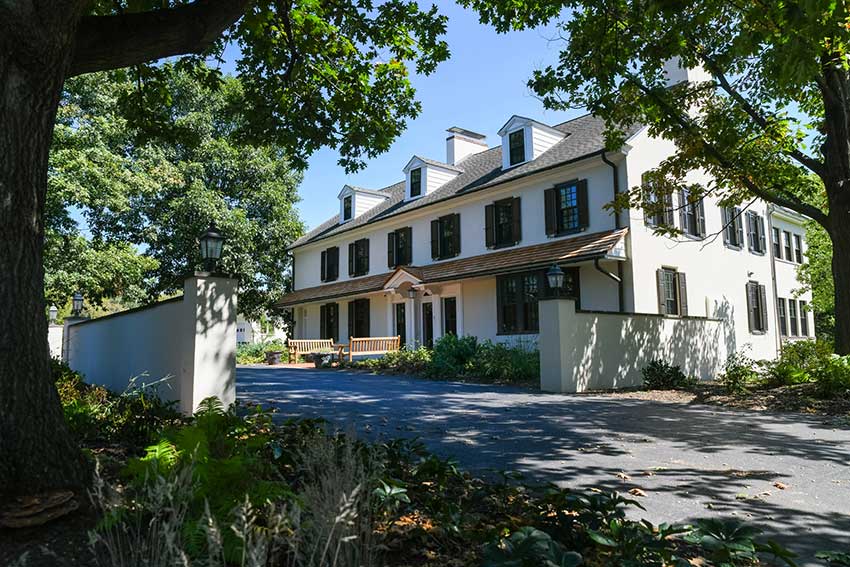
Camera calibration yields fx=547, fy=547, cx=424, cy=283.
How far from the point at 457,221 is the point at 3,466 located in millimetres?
18428

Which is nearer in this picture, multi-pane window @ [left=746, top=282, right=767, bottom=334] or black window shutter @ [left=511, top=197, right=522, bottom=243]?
black window shutter @ [left=511, top=197, right=522, bottom=243]

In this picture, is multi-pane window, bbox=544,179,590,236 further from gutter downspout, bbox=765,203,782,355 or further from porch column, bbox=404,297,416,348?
gutter downspout, bbox=765,203,782,355

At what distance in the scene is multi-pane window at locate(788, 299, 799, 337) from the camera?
23875 millimetres

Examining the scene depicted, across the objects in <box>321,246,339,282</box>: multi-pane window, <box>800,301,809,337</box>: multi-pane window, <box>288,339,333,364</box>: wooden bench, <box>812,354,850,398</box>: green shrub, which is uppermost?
<box>321,246,339,282</box>: multi-pane window

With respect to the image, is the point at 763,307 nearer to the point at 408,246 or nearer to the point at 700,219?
the point at 700,219

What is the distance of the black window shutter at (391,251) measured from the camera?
2362cm

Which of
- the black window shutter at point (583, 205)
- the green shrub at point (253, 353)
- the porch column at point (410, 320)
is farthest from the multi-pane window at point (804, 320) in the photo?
the green shrub at point (253, 353)

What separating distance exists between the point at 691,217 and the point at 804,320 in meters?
11.7

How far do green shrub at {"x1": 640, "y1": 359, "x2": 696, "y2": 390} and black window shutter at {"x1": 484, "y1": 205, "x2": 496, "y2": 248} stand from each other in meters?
7.83

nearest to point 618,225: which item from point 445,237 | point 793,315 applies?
point 445,237

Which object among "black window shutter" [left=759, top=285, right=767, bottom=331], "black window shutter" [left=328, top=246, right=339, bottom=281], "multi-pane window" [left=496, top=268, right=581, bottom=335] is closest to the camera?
"multi-pane window" [left=496, top=268, right=581, bottom=335]

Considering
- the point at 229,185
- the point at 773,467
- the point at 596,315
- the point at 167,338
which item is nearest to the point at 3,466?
the point at 167,338

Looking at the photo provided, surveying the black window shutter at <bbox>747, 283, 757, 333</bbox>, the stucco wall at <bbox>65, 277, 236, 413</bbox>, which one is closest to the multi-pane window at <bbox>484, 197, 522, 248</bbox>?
the black window shutter at <bbox>747, 283, 757, 333</bbox>

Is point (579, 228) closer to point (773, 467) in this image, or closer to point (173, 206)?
point (773, 467)
